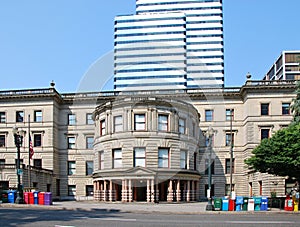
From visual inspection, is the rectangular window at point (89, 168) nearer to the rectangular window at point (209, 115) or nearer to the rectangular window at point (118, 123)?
the rectangular window at point (209, 115)

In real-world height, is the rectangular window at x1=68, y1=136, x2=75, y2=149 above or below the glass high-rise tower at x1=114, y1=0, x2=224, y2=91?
below

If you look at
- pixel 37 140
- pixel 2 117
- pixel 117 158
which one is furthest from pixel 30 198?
pixel 2 117

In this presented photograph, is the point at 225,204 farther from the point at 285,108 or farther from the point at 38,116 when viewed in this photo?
the point at 38,116

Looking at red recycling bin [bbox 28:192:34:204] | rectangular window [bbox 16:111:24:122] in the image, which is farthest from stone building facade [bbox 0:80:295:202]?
red recycling bin [bbox 28:192:34:204]

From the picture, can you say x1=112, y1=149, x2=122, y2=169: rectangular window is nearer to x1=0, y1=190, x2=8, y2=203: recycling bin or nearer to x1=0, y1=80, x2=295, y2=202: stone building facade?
x1=0, y1=80, x2=295, y2=202: stone building facade

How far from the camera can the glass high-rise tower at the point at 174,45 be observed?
477 feet

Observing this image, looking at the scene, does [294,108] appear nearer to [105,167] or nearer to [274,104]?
[274,104]

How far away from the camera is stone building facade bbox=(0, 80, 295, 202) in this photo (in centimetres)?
4722

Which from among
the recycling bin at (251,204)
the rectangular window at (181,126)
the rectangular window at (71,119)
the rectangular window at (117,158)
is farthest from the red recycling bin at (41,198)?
the rectangular window at (71,119)

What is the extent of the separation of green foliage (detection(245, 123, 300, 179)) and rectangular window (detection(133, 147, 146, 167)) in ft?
45.8

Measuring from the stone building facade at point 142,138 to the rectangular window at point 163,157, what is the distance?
0.26 m

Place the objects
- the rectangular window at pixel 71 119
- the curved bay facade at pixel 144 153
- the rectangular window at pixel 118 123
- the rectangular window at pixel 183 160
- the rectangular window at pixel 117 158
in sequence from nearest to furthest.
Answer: the curved bay facade at pixel 144 153 < the rectangular window at pixel 117 158 < the rectangular window at pixel 118 123 < the rectangular window at pixel 183 160 < the rectangular window at pixel 71 119

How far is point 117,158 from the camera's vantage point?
1889 inches

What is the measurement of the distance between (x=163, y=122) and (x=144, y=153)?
4.13 metres
